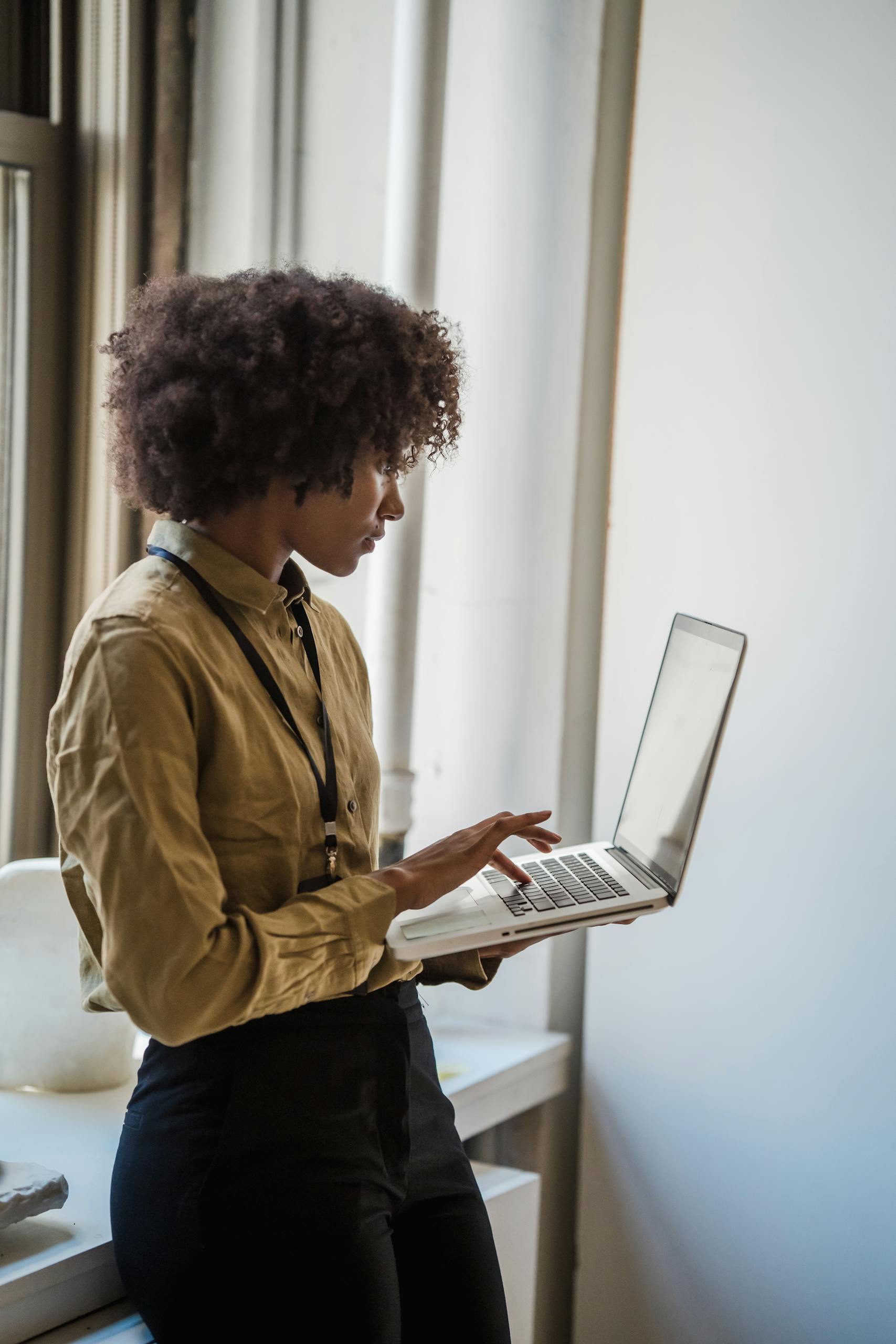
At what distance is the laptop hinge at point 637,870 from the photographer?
3.92ft

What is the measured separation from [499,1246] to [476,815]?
0.65 meters

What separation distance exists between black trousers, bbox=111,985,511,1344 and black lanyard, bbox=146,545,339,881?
16 centimetres

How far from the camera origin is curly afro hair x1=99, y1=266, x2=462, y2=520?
3.40 ft

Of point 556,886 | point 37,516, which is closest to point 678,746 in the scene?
point 556,886

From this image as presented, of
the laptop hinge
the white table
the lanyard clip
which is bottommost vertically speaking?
the white table

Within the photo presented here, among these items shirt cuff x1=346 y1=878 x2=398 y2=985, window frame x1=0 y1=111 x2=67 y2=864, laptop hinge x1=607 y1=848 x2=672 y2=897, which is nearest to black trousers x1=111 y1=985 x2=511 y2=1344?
shirt cuff x1=346 y1=878 x2=398 y2=985

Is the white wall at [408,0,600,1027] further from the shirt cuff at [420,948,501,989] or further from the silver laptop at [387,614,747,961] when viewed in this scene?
the shirt cuff at [420,948,501,989]

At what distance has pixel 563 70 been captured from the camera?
6.11 feet

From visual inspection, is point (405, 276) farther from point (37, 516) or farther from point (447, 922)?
point (447, 922)

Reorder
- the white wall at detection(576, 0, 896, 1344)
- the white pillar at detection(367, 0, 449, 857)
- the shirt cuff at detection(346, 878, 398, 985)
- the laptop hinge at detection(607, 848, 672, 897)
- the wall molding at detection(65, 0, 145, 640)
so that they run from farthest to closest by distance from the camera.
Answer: the wall molding at detection(65, 0, 145, 640)
the white pillar at detection(367, 0, 449, 857)
the white wall at detection(576, 0, 896, 1344)
the laptop hinge at detection(607, 848, 672, 897)
the shirt cuff at detection(346, 878, 398, 985)

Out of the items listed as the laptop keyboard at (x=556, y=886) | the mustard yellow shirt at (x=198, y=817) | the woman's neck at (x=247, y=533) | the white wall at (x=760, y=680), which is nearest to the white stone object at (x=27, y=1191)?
the mustard yellow shirt at (x=198, y=817)

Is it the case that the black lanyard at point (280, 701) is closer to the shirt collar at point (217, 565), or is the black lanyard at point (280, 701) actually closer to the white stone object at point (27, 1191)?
the shirt collar at point (217, 565)

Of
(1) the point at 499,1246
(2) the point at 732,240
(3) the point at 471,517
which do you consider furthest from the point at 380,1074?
(2) the point at 732,240

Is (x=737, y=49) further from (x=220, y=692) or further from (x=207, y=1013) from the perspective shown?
(x=207, y=1013)
